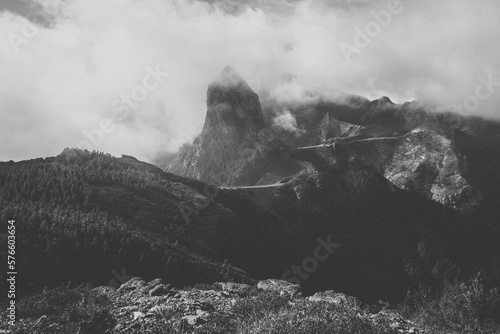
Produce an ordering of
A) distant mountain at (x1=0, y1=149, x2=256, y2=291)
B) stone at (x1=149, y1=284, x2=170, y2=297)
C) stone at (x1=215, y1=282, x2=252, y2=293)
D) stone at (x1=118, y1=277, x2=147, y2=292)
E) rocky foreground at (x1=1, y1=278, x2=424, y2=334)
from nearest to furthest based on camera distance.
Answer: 1. rocky foreground at (x1=1, y1=278, x2=424, y2=334)
2. stone at (x1=149, y1=284, x2=170, y2=297)
3. stone at (x1=215, y1=282, x2=252, y2=293)
4. stone at (x1=118, y1=277, x2=147, y2=292)
5. distant mountain at (x1=0, y1=149, x2=256, y2=291)

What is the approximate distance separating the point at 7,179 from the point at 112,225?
2504 inches

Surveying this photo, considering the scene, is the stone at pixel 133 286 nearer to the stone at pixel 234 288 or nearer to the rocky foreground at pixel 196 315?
the rocky foreground at pixel 196 315

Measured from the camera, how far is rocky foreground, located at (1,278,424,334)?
29750mm

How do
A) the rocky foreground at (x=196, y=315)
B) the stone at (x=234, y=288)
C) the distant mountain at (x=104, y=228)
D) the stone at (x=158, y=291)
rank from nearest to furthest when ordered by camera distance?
1. the rocky foreground at (x=196, y=315)
2. the stone at (x=158, y=291)
3. the stone at (x=234, y=288)
4. the distant mountain at (x=104, y=228)

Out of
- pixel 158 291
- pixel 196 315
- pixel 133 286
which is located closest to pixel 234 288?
pixel 158 291

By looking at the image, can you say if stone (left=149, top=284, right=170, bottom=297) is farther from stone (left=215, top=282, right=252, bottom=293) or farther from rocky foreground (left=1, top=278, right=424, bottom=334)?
stone (left=215, top=282, right=252, bottom=293)

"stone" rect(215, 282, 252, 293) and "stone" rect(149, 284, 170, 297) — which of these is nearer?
"stone" rect(149, 284, 170, 297)

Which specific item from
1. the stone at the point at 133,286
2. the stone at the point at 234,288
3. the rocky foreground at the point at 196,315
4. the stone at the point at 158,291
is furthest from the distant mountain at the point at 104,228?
the stone at the point at 234,288

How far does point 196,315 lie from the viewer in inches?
1492

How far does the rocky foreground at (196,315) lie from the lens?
2975 centimetres

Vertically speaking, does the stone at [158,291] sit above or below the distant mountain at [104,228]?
below

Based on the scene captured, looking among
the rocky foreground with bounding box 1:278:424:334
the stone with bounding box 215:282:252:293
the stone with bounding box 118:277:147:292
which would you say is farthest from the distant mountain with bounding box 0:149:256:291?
the stone with bounding box 215:282:252:293

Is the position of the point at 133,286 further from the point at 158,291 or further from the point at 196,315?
the point at 196,315

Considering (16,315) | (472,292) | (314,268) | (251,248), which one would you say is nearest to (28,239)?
(16,315)
